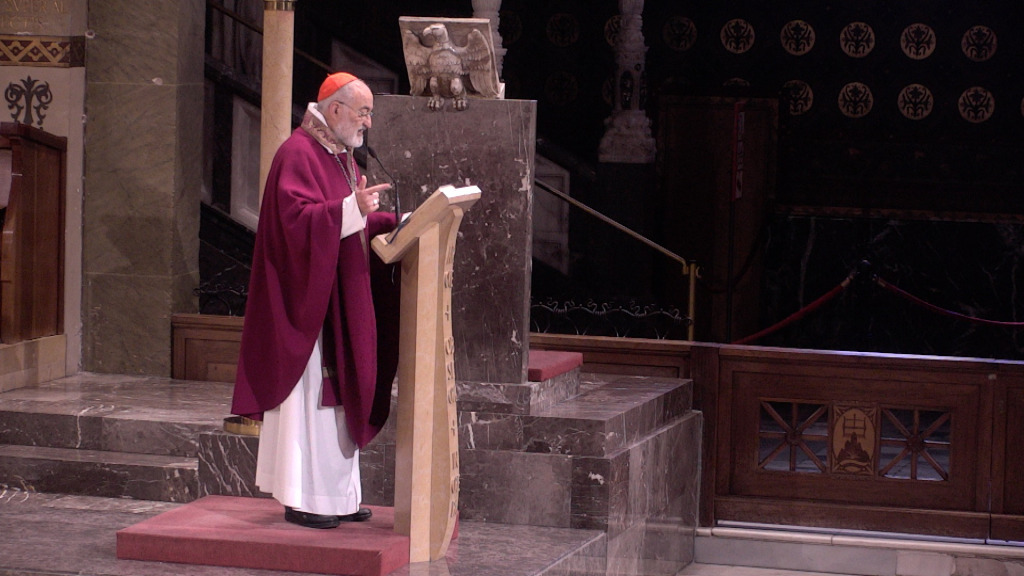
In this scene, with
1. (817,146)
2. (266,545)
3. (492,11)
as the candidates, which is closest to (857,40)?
(817,146)

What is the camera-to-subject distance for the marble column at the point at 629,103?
11.1 metres

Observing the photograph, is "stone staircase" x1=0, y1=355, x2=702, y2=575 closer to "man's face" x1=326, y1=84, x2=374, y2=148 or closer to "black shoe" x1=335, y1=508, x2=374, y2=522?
"black shoe" x1=335, y1=508, x2=374, y2=522

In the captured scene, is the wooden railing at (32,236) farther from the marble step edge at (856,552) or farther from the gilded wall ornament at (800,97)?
the gilded wall ornament at (800,97)

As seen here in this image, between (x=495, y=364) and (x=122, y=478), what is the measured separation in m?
1.66

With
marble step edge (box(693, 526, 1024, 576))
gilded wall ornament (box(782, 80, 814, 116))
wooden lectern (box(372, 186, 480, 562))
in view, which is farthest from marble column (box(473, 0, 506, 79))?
wooden lectern (box(372, 186, 480, 562))

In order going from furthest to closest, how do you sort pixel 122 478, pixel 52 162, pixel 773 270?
pixel 773 270
pixel 52 162
pixel 122 478

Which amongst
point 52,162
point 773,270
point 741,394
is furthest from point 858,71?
point 52,162

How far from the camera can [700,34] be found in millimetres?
11609

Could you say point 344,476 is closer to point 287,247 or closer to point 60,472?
point 287,247

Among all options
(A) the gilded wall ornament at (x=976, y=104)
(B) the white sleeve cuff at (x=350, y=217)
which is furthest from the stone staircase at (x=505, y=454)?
(A) the gilded wall ornament at (x=976, y=104)

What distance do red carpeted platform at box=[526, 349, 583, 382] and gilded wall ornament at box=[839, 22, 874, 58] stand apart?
5.91m

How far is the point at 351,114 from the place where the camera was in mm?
4867

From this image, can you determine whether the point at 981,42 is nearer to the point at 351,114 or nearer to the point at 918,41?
the point at 918,41

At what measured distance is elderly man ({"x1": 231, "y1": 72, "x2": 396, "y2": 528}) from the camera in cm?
479
